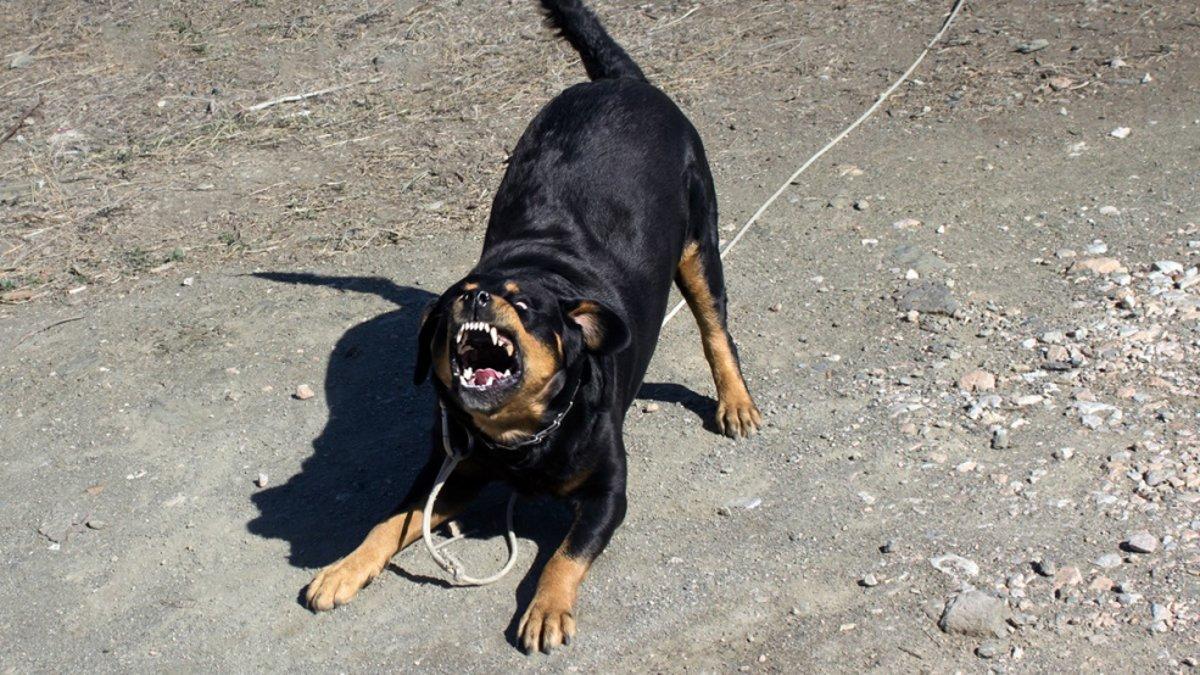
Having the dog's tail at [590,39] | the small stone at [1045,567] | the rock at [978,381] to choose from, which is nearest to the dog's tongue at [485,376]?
the small stone at [1045,567]

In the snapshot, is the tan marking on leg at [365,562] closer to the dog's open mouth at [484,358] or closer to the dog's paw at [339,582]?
the dog's paw at [339,582]

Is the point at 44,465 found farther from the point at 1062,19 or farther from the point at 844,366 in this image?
the point at 1062,19

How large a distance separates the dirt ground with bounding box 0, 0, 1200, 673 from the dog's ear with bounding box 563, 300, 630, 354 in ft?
2.70

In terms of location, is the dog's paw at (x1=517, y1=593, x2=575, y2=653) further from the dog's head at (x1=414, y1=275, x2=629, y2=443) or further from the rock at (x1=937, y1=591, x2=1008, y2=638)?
the rock at (x1=937, y1=591, x2=1008, y2=638)

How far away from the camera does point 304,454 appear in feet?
18.5

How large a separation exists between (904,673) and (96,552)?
3.13m

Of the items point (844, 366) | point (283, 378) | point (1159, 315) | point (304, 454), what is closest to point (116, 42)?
point (283, 378)

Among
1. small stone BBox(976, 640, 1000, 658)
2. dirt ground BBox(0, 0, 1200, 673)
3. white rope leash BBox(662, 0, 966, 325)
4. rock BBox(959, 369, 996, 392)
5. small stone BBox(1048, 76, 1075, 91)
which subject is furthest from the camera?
small stone BBox(1048, 76, 1075, 91)

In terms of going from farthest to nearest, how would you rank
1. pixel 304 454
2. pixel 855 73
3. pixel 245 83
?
1. pixel 245 83
2. pixel 855 73
3. pixel 304 454

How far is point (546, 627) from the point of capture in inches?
171

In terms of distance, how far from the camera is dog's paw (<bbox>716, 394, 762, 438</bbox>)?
5.46 metres

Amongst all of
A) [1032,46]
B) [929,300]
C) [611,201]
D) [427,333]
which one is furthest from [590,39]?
[1032,46]

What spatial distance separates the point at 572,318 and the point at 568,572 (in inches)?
34.5

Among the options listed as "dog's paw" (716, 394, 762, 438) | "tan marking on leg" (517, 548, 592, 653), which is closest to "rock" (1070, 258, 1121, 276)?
"dog's paw" (716, 394, 762, 438)
